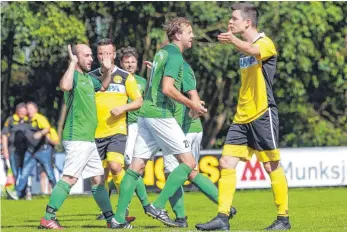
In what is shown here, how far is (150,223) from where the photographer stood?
517 inches

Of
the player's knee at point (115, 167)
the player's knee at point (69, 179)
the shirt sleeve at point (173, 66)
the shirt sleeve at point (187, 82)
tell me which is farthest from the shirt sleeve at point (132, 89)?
the shirt sleeve at point (173, 66)

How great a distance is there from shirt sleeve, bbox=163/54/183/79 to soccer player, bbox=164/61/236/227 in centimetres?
62

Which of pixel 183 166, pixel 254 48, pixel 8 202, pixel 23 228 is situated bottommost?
pixel 8 202

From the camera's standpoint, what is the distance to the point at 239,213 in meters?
15.3

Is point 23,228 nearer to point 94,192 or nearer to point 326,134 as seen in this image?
point 94,192

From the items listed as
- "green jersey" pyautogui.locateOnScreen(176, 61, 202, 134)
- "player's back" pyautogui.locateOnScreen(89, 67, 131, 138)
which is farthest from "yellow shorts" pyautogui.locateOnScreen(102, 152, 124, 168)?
"green jersey" pyautogui.locateOnScreen(176, 61, 202, 134)

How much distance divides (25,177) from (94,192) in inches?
423

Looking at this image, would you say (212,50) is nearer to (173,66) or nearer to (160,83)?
(160,83)

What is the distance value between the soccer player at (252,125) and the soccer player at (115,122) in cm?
226

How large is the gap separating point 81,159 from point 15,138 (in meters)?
11.9

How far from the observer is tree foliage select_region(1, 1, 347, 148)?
27.4m

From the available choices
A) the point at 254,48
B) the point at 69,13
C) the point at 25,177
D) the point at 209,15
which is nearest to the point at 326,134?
the point at 209,15

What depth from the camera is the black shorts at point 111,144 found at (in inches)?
530

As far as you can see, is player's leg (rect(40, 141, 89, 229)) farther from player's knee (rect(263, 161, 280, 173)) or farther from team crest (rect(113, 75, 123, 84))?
player's knee (rect(263, 161, 280, 173))
